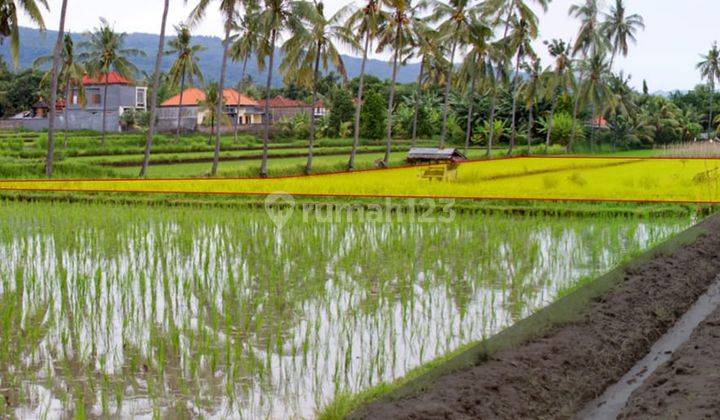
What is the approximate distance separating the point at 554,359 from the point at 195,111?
4609 cm

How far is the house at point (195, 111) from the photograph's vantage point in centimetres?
4576

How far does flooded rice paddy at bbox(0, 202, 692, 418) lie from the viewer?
4.86 metres

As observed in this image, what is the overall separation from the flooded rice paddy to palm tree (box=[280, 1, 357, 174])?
37.6 feet

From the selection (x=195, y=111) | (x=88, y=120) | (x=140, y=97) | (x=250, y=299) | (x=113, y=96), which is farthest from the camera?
(x=140, y=97)

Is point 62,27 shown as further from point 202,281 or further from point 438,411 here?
point 438,411

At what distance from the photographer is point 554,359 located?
206 inches

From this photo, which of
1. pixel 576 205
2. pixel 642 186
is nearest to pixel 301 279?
pixel 576 205

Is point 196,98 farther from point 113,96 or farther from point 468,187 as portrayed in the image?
point 468,187

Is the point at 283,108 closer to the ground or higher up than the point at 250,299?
higher up

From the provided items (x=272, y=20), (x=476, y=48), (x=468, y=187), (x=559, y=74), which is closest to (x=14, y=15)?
(x=272, y=20)

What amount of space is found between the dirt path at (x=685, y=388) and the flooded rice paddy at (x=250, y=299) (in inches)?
51.7

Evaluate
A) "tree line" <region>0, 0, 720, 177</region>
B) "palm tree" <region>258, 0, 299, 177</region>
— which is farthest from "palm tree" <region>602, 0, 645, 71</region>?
"palm tree" <region>258, 0, 299, 177</region>

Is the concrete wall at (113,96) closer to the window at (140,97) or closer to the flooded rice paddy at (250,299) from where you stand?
the window at (140,97)

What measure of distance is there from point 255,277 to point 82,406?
12.7ft
